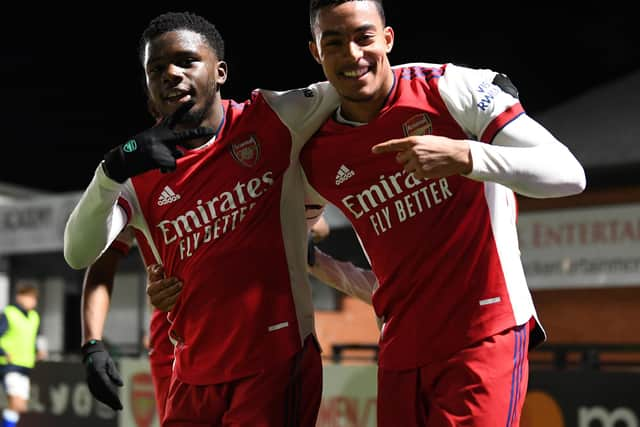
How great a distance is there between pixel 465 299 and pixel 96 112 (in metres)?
14.6

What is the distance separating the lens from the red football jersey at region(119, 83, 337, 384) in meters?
2.75

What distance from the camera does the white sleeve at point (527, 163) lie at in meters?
2.23

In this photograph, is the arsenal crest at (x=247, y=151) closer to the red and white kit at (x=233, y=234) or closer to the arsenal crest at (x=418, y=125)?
the red and white kit at (x=233, y=234)

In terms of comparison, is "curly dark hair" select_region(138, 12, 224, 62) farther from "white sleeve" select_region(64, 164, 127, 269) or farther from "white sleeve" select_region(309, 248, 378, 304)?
"white sleeve" select_region(309, 248, 378, 304)

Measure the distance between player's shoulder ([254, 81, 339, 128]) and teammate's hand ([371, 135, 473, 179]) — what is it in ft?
2.03

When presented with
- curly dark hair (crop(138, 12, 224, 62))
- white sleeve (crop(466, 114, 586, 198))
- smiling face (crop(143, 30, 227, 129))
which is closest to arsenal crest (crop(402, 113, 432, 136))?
white sleeve (crop(466, 114, 586, 198))

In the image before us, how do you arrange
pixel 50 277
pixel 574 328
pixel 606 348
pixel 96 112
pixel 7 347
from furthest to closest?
pixel 50 277 → pixel 96 112 → pixel 574 328 → pixel 7 347 → pixel 606 348

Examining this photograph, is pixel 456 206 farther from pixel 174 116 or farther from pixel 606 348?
pixel 606 348

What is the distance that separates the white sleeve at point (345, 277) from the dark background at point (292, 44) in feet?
26.8

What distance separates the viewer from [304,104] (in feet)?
9.30

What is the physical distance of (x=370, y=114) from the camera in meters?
2.65

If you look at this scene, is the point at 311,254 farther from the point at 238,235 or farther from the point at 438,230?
the point at 438,230

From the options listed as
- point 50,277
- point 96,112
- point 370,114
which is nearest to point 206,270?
point 370,114

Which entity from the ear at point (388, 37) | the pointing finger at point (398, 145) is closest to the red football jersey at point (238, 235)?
the ear at point (388, 37)
